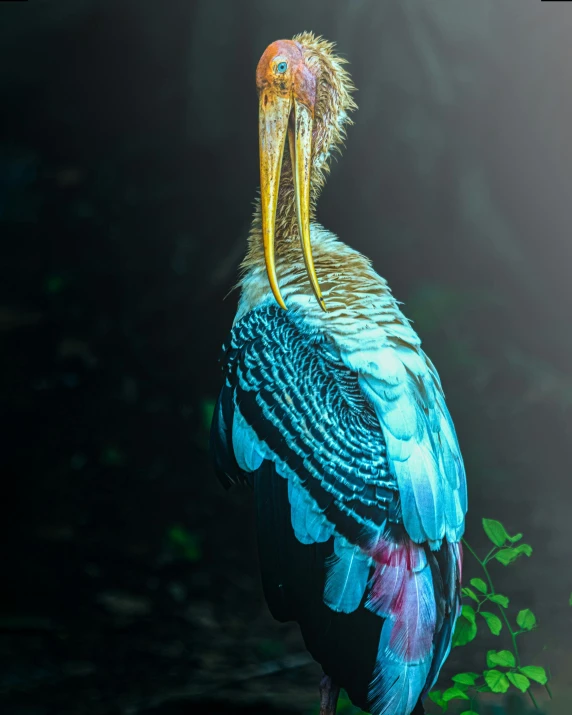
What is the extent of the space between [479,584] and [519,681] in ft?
1.03

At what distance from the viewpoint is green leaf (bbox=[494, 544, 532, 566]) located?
2.32 meters

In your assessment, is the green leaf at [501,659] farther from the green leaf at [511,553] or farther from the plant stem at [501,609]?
the green leaf at [511,553]

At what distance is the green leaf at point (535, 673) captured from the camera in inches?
89.4

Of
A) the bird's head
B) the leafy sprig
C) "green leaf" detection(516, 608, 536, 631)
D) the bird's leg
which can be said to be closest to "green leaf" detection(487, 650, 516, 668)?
the leafy sprig

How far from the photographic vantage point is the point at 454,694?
7.31 ft

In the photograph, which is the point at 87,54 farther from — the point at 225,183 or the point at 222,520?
the point at 222,520

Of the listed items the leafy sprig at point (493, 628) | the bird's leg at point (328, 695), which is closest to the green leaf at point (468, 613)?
the leafy sprig at point (493, 628)

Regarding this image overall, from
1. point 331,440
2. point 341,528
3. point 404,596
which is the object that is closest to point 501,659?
point 404,596

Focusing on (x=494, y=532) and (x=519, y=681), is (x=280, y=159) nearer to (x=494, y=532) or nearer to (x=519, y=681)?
(x=494, y=532)

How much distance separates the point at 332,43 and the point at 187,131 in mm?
542

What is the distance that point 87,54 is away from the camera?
89.3 inches

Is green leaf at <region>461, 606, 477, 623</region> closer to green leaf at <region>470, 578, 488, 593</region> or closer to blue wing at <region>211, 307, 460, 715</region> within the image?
green leaf at <region>470, 578, 488, 593</region>

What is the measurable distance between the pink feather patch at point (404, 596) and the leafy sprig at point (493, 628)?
32 cm

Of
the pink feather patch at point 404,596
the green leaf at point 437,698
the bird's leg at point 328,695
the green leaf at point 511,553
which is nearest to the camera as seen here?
the pink feather patch at point 404,596
